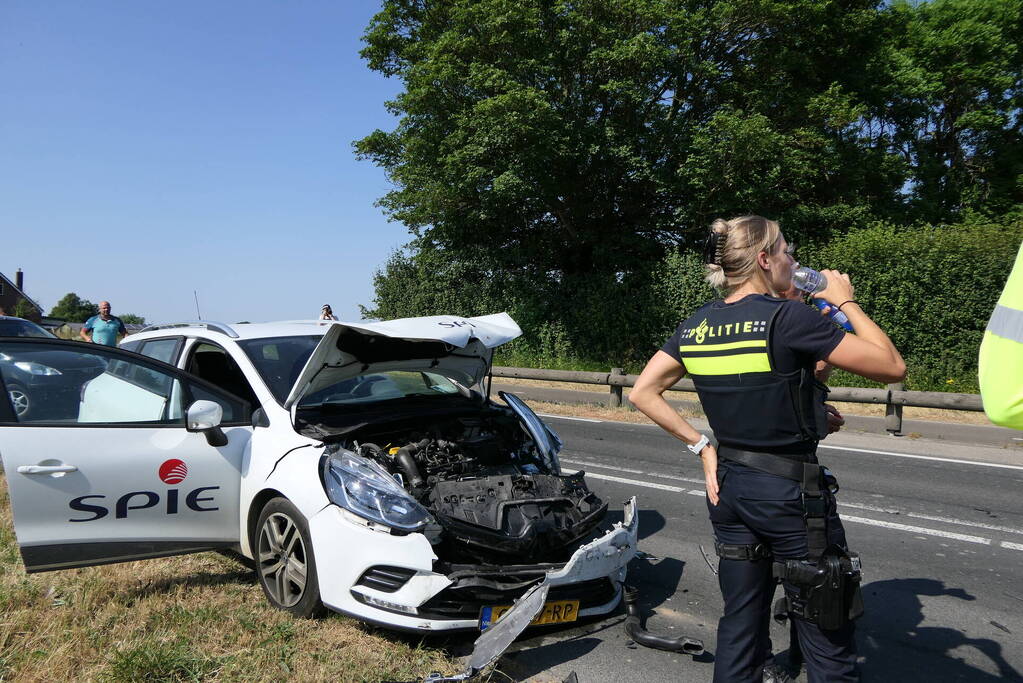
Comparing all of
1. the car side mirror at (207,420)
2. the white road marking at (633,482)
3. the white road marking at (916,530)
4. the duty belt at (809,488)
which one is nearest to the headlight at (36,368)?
the car side mirror at (207,420)

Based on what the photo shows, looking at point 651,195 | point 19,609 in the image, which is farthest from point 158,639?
point 651,195

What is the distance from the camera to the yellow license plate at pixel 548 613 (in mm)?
3551

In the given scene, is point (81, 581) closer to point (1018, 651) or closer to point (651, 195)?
point (1018, 651)

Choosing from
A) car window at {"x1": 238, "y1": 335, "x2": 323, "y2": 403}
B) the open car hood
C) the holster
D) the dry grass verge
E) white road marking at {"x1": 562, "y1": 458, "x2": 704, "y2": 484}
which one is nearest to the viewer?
the holster

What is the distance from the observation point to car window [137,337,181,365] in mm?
5383

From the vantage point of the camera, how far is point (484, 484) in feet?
13.4

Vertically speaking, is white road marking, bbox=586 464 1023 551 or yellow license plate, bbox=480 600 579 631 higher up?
yellow license plate, bbox=480 600 579 631

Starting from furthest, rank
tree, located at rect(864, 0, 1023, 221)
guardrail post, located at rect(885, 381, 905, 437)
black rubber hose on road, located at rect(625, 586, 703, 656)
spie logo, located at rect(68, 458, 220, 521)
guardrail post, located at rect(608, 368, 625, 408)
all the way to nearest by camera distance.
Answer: tree, located at rect(864, 0, 1023, 221)
guardrail post, located at rect(608, 368, 625, 408)
guardrail post, located at rect(885, 381, 905, 437)
spie logo, located at rect(68, 458, 220, 521)
black rubber hose on road, located at rect(625, 586, 703, 656)

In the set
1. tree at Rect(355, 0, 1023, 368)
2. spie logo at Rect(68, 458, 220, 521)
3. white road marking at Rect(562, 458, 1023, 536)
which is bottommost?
white road marking at Rect(562, 458, 1023, 536)

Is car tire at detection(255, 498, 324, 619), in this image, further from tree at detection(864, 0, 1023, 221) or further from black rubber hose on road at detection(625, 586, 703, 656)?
tree at detection(864, 0, 1023, 221)

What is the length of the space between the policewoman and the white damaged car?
1224 mm

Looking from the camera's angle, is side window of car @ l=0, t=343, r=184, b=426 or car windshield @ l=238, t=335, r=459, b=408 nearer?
side window of car @ l=0, t=343, r=184, b=426

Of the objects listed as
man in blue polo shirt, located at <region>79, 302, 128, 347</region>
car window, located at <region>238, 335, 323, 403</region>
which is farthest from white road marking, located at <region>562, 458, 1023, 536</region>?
man in blue polo shirt, located at <region>79, 302, 128, 347</region>

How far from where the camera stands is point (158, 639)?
3607 mm
